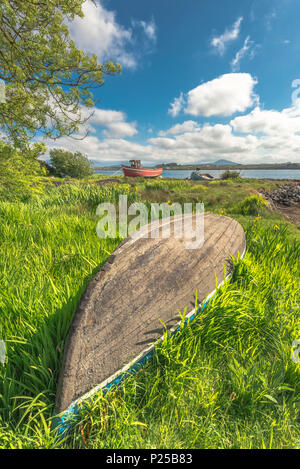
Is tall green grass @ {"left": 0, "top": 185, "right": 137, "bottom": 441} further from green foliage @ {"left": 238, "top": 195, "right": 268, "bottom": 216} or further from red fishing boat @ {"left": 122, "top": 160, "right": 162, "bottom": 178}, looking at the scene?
red fishing boat @ {"left": 122, "top": 160, "right": 162, "bottom": 178}

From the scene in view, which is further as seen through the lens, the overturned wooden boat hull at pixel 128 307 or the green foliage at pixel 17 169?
the green foliage at pixel 17 169

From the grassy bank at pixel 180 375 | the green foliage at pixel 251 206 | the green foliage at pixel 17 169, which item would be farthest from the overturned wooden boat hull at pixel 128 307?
the green foliage at pixel 251 206

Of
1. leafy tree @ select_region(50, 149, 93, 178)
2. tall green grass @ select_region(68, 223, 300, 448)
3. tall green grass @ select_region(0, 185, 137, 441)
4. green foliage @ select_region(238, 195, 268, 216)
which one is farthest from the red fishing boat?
tall green grass @ select_region(68, 223, 300, 448)

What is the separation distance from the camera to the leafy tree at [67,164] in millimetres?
32906

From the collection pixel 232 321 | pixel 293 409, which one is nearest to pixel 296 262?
pixel 232 321

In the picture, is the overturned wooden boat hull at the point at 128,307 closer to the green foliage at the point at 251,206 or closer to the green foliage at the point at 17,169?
the green foliage at the point at 17,169

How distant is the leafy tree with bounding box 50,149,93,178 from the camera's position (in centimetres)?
3291

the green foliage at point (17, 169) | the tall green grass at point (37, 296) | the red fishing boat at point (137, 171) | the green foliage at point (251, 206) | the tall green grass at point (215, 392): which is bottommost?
the tall green grass at point (215, 392)

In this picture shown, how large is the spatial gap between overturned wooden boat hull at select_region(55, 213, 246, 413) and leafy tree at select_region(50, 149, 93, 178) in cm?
3602

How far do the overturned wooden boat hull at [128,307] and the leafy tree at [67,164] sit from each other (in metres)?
36.0

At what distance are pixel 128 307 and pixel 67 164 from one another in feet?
122

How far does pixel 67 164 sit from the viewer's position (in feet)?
107

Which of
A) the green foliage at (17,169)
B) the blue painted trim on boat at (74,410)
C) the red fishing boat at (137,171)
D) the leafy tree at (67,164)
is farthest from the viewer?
the leafy tree at (67,164)

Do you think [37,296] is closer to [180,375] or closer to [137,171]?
[180,375]
